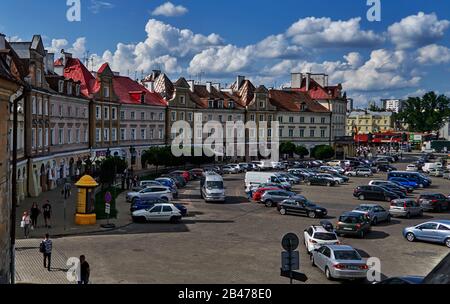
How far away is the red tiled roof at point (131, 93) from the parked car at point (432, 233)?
4713 centimetres

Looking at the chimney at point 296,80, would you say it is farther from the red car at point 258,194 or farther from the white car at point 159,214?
the white car at point 159,214

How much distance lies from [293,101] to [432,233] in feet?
230

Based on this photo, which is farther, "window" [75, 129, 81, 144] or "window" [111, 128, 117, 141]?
"window" [111, 128, 117, 141]

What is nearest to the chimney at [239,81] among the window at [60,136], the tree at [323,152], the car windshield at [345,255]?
the tree at [323,152]

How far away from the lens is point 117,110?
66.7 metres

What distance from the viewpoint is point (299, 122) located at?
95125 mm

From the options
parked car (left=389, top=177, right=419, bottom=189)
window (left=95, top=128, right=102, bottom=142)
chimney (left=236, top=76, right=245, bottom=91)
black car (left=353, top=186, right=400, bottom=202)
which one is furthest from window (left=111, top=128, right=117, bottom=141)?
parked car (left=389, top=177, right=419, bottom=189)

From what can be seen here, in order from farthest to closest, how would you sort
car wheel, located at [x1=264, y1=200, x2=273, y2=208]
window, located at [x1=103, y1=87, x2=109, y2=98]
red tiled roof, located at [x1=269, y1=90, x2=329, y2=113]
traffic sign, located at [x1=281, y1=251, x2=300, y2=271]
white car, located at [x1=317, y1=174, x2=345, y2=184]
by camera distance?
red tiled roof, located at [x1=269, y1=90, x2=329, y2=113] < window, located at [x1=103, y1=87, x2=109, y2=98] < white car, located at [x1=317, y1=174, x2=345, y2=184] < car wheel, located at [x1=264, y1=200, x2=273, y2=208] < traffic sign, located at [x1=281, y1=251, x2=300, y2=271]

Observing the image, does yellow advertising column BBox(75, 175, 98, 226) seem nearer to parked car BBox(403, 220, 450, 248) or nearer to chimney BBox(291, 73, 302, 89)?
parked car BBox(403, 220, 450, 248)

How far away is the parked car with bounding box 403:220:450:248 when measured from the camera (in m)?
27.5

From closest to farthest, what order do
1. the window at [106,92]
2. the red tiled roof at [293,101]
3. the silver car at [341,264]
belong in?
the silver car at [341,264], the window at [106,92], the red tiled roof at [293,101]

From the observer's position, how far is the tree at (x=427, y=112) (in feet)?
536

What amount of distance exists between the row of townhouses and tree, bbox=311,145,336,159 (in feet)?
15.2
